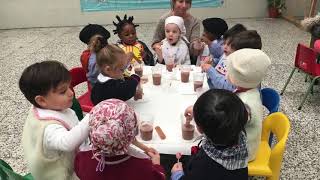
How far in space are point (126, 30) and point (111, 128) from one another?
82.0 inches

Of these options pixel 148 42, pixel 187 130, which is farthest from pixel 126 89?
pixel 148 42

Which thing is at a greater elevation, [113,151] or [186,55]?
[113,151]

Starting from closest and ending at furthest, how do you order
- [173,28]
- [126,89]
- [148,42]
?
[126,89] < [173,28] < [148,42]

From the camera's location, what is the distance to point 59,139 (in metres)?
1.38

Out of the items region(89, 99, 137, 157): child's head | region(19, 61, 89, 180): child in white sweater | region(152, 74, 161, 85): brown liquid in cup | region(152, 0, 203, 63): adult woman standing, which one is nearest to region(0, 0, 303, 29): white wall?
region(152, 0, 203, 63): adult woman standing

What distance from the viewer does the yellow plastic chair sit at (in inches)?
67.1

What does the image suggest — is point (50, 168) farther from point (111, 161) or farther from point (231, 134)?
point (231, 134)

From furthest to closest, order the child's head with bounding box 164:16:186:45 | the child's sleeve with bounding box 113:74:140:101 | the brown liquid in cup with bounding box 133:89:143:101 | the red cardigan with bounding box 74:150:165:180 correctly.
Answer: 1. the child's head with bounding box 164:16:186:45
2. the brown liquid in cup with bounding box 133:89:143:101
3. the child's sleeve with bounding box 113:74:140:101
4. the red cardigan with bounding box 74:150:165:180

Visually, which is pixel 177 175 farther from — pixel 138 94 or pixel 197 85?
pixel 197 85

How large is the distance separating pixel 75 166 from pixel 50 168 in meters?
0.11

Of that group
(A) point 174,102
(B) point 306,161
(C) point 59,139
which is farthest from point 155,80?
(B) point 306,161

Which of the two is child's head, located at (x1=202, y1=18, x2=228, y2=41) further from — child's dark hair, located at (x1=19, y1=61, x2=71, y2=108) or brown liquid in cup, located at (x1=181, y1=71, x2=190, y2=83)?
child's dark hair, located at (x1=19, y1=61, x2=71, y2=108)

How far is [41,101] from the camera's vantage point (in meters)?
1.51

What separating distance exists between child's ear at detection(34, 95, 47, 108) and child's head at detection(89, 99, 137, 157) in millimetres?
324
